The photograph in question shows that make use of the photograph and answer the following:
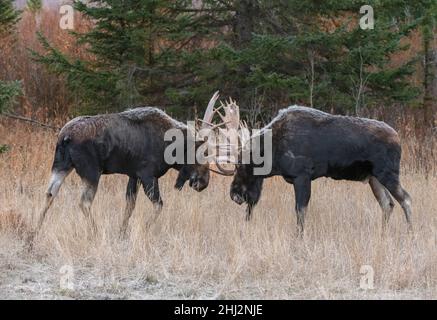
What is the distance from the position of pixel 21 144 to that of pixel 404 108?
26.6ft

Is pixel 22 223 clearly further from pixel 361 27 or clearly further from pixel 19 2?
pixel 19 2

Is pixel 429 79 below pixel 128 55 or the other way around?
below

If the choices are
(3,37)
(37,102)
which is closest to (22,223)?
(37,102)

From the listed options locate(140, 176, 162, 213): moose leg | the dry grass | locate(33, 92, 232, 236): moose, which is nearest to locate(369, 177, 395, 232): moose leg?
the dry grass

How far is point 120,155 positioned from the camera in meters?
9.68

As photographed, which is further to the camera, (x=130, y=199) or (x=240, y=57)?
(x=240, y=57)

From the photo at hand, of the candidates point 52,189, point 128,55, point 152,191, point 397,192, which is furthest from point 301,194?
point 128,55

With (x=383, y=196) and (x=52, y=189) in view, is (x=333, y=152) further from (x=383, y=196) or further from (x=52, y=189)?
(x=52, y=189)

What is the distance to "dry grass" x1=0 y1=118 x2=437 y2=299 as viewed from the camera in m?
7.42

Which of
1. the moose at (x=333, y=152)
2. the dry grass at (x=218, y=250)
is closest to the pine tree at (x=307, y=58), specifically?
the dry grass at (x=218, y=250)

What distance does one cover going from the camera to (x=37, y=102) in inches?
715

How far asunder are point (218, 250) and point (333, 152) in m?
2.01

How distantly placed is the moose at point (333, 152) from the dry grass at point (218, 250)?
20.7 inches
